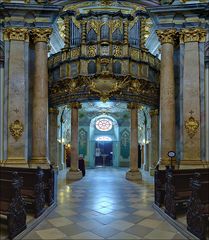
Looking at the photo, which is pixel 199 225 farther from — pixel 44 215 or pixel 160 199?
pixel 44 215

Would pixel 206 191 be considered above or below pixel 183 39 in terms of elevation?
below

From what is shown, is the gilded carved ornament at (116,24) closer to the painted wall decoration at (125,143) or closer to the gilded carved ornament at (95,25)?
the gilded carved ornament at (95,25)

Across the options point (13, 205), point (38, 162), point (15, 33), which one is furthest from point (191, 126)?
point (13, 205)

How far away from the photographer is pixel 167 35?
1255 cm

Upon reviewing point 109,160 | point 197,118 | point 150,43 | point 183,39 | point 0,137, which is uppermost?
point 150,43

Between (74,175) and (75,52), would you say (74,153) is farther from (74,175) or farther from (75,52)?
(75,52)

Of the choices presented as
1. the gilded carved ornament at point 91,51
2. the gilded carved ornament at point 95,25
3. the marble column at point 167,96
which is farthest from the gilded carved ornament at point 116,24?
the marble column at point 167,96

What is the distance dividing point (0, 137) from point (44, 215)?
5733 millimetres

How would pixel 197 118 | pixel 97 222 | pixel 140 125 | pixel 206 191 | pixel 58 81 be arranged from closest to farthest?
1. pixel 206 191
2. pixel 97 222
3. pixel 197 118
4. pixel 58 81
5. pixel 140 125

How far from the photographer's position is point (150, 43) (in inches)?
704

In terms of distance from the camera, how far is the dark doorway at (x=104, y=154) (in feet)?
97.2

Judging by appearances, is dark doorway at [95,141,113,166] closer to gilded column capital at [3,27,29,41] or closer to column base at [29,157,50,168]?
column base at [29,157,50,168]

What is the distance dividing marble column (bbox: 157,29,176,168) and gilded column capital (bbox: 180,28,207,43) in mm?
428

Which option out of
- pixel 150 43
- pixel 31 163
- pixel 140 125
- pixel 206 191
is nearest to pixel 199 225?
pixel 206 191
